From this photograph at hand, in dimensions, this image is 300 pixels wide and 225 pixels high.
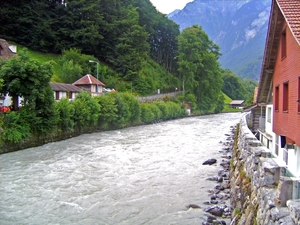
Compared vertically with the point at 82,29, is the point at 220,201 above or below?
below

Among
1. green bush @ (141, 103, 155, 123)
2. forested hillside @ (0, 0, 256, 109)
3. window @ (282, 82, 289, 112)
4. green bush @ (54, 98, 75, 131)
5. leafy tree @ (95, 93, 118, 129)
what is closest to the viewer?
window @ (282, 82, 289, 112)

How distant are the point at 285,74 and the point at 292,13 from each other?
2.64 meters

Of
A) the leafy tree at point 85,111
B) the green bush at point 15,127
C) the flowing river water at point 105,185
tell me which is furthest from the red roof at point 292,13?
the leafy tree at point 85,111

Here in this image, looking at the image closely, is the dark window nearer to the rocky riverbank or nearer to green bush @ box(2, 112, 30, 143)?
the rocky riverbank

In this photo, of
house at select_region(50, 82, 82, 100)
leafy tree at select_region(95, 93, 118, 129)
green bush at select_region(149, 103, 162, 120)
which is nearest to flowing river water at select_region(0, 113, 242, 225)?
leafy tree at select_region(95, 93, 118, 129)

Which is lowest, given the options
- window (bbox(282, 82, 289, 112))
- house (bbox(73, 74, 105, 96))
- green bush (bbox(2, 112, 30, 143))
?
green bush (bbox(2, 112, 30, 143))

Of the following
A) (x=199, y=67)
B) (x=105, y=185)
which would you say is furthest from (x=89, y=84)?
(x=105, y=185)

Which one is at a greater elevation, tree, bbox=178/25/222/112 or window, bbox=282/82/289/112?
tree, bbox=178/25/222/112

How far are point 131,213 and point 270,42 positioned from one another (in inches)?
344

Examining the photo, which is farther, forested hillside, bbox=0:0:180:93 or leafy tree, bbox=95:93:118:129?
forested hillside, bbox=0:0:180:93

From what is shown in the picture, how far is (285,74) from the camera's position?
11.2 m

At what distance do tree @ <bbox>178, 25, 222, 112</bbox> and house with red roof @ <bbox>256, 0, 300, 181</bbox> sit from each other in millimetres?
48437

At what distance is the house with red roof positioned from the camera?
9523mm

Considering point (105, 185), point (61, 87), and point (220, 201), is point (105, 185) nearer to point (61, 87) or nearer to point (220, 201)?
point (220, 201)
